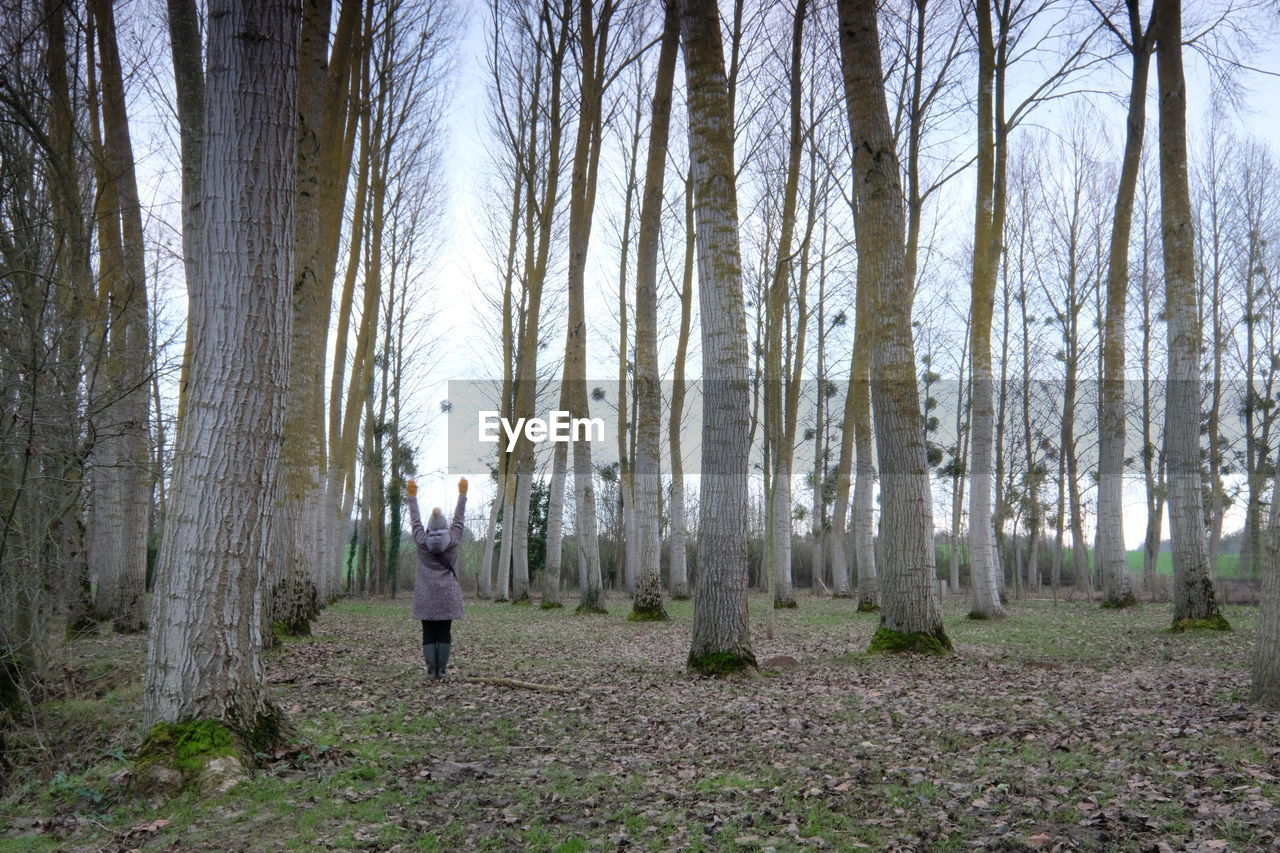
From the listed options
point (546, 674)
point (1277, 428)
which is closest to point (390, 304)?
point (546, 674)

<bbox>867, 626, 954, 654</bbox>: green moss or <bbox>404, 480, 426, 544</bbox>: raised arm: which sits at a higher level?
<bbox>404, 480, 426, 544</bbox>: raised arm

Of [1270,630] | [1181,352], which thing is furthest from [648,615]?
[1270,630]

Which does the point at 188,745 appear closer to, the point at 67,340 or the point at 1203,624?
the point at 67,340

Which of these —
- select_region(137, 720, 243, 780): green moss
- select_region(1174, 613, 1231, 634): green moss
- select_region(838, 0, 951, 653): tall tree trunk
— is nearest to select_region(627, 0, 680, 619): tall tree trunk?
select_region(838, 0, 951, 653): tall tree trunk

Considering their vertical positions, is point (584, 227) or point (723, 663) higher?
point (584, 227)

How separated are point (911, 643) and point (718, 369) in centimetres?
363

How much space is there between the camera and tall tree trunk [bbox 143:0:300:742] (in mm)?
4684

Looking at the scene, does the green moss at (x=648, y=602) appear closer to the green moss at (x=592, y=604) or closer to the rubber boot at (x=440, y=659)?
the green moss at (x=592, y=604)

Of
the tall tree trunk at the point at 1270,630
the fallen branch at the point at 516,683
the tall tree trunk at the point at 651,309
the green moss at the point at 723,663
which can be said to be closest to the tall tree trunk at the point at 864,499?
the tall tree trunk at the point at 651,309

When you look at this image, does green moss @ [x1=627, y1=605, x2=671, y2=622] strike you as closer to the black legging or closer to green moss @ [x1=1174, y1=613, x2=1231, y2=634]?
the black legging

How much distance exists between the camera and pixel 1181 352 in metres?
11.3

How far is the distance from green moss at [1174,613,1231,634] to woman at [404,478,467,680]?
30.8 ft

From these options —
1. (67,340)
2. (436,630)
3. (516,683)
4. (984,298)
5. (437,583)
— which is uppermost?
(984,298)

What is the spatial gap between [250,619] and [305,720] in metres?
1.48
